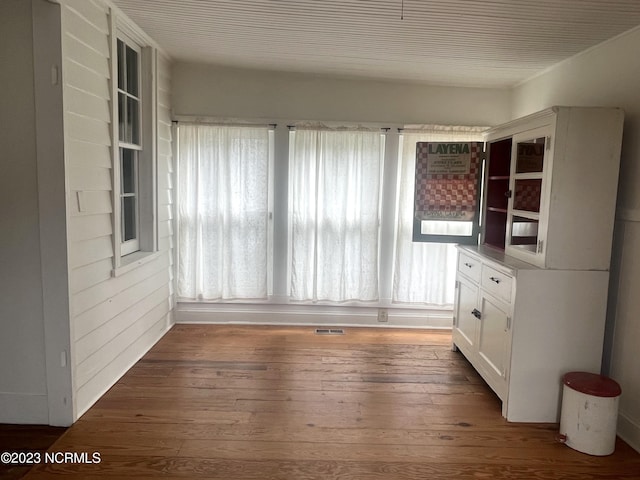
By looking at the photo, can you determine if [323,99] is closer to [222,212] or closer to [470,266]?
[222,212]

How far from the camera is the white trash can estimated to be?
2250 millimetres

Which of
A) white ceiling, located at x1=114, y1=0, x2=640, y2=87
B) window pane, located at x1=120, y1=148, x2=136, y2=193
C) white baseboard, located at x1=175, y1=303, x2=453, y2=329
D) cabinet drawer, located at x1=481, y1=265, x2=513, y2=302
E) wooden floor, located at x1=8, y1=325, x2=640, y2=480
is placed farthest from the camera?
white baseboard, located at x1=175, y1=303, x2=453, y2=329

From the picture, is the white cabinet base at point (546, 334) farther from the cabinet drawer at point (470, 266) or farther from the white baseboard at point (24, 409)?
the white baseboard at point (24, 409)

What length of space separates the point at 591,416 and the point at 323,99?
10.5ft

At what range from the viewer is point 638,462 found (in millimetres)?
2242

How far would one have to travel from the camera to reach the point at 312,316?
14.1 feet

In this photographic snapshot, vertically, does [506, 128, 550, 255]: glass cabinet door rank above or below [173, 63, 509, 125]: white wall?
below

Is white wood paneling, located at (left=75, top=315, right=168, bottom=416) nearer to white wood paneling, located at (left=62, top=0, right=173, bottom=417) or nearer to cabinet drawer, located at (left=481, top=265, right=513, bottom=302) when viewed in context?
white wood paneling, located at (left=62, top=0, right=173, bottom=417)

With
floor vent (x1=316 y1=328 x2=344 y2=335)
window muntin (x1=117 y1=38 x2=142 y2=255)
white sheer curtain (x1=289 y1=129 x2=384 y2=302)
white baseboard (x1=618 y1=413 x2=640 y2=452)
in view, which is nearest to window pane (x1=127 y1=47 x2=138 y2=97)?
window muntin (x1=117 y1=38 x2=142 y2=255)

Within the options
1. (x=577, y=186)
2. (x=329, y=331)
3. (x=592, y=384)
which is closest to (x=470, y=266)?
(x=577, y=186)

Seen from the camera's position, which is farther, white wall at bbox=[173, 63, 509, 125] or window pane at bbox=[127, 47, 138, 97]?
white wall at bbox=[173, 63, 509, 125]

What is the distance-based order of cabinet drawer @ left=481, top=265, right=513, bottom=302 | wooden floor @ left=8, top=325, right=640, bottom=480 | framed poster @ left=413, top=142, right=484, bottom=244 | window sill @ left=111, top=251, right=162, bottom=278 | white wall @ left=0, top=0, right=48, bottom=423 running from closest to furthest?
wooden floor @ left=8, top=325, right=640, bottom=480 < white wall @ left=0, top=0, right=48, bottom=423 < cabinet drawer @ left=481, top=265, right=513, bottom=302 < window sill @ left=111, top=251, right=162, bottom=278 < framed poster @ left=413, top=142, right=484, bottom=244

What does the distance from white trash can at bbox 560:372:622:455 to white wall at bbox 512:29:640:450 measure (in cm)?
22

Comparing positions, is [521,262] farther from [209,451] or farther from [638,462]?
[209,451]
